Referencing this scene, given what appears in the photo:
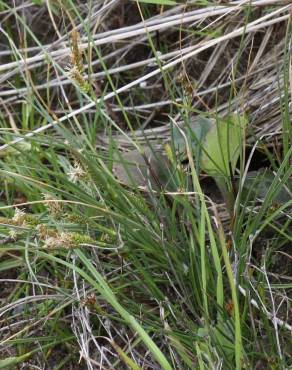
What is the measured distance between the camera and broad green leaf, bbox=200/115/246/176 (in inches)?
46.6

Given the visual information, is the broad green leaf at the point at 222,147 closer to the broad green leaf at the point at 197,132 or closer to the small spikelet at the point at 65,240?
the broad green leaf at the point at 197,132

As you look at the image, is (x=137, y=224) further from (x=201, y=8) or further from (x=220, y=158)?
(x=201, y=8)

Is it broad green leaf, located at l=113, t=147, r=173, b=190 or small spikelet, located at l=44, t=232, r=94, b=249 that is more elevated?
small spikelet, located at l=44, t=232, r=94, b=249

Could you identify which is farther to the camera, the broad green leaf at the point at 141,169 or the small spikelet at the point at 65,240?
the broad green leaf at the point at 141,169

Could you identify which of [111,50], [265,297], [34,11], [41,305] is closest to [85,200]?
[41,305]

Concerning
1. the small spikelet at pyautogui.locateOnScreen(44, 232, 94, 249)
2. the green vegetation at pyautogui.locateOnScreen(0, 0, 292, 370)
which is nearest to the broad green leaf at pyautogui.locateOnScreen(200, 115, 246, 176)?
the green vegetation at pyautogui.locateOnScreen(0, 0, 292, 370)

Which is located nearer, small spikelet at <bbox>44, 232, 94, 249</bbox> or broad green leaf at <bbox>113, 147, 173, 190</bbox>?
small spikelet at <bbox>44, 232, 94, 249</bbox>

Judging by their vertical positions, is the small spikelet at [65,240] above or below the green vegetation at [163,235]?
above

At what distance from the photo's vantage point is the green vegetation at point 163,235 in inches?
40.3

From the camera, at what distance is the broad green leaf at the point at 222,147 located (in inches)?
46.6

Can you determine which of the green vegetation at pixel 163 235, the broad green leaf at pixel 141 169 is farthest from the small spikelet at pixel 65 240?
the broad green leaf at pixel 141 169

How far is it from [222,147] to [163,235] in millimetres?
193

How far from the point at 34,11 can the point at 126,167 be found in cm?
78

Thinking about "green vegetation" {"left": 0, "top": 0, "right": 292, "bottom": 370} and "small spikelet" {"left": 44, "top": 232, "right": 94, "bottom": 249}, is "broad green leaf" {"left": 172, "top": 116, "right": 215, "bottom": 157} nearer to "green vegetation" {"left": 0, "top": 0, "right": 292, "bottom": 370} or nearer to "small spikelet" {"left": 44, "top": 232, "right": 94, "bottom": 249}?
"green vegetation" {"left": 0, "top": 0, "right": 292, "bottom": 370}
